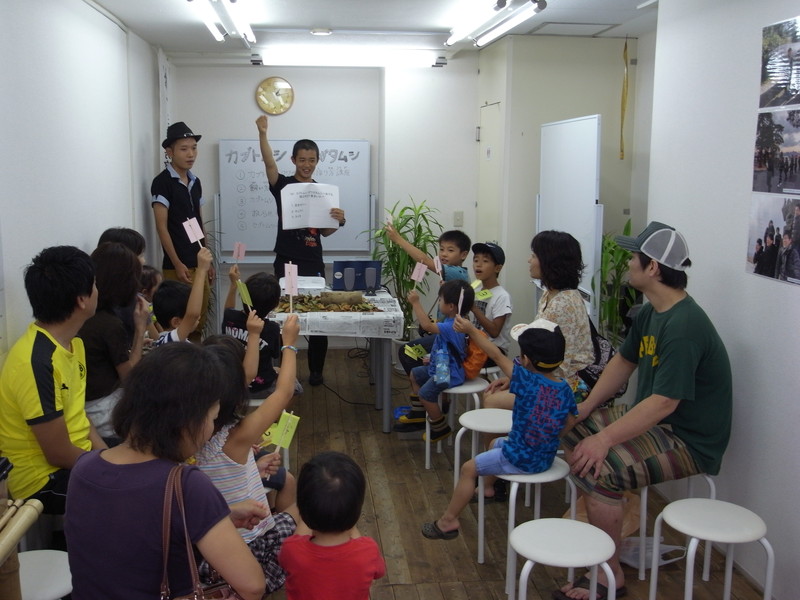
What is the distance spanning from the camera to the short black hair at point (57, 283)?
2506 millimetres

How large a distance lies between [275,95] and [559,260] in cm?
380

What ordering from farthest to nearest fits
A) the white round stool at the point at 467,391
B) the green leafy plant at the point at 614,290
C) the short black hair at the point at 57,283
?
the green leafy plant at the point at 614,290
the white round stool at the point at 467,391
the short black hair at the point at 57,283

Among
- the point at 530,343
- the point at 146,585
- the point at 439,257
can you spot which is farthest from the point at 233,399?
the point at 439,257

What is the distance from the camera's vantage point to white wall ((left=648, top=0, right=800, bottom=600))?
2801mm

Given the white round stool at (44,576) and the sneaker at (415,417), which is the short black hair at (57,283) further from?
the sneaker at (415,417)

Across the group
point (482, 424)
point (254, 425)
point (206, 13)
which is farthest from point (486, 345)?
point (206, 13)

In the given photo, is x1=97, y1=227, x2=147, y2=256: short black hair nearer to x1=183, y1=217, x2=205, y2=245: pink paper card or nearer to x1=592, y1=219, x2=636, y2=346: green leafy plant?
x1=183, y1=217, x2=205, y2=245: pink paper card

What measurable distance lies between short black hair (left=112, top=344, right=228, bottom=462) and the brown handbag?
0.21 feet

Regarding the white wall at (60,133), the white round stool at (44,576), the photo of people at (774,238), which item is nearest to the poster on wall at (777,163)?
the photo of people at (774,238)

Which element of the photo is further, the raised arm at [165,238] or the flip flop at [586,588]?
the raised arm at [165,238]

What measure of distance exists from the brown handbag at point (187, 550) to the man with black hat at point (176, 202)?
3.78 m

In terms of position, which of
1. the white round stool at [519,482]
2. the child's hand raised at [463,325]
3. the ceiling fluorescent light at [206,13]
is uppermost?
the ceiling fluorescent light at [206,13]

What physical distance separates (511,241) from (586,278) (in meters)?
1.12

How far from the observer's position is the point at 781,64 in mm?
2766
